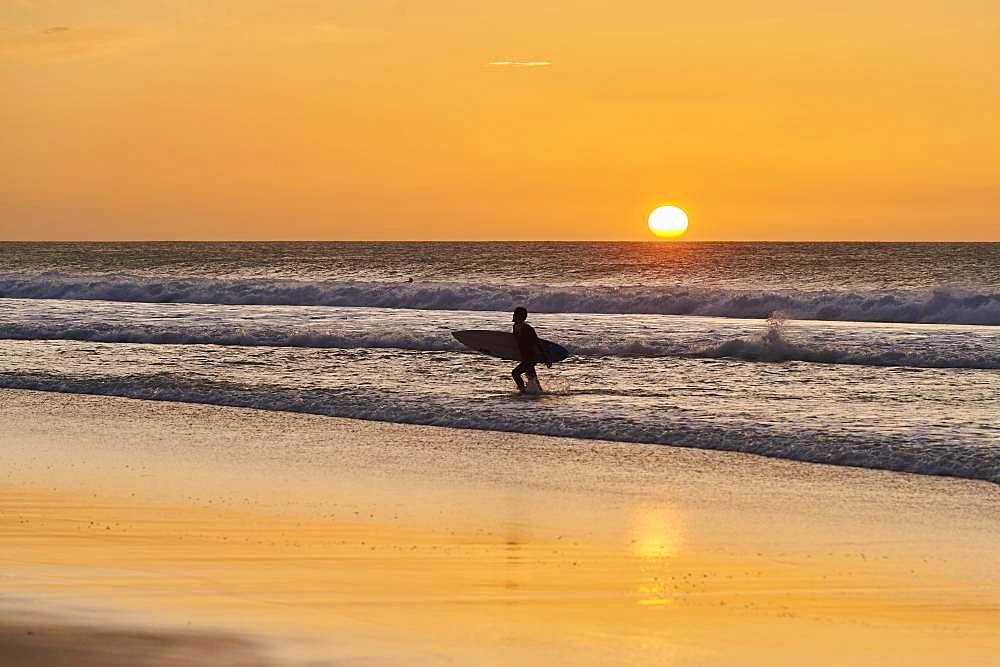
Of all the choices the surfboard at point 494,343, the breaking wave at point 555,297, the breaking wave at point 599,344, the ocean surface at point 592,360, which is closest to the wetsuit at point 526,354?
the ocean surface at point 592,360

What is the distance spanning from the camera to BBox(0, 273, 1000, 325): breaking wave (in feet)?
138

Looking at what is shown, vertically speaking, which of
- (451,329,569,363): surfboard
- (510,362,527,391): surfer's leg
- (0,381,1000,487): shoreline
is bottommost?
(0,381,1000,487): shoreline

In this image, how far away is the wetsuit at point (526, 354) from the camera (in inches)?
789

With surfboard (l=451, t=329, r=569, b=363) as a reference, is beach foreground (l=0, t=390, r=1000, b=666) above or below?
below

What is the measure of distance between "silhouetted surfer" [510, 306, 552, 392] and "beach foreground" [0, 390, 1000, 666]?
5939mm

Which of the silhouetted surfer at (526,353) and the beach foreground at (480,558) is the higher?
the silhouetted surfer at (526,353)

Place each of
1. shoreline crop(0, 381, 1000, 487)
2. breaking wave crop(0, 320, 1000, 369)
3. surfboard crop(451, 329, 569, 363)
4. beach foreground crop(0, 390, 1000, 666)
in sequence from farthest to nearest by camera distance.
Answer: breaking wave crop(0, 320, 1000, 369) → surfboard crop(451, 329, 569, 363) → shoreline crop(0, 381, 1000, 487) → beach foreground crop(0, 390, 1000, 666)

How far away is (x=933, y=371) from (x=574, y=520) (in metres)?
15.3

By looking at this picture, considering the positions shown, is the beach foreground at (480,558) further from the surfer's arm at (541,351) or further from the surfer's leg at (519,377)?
the surfer's arm at (541,351)

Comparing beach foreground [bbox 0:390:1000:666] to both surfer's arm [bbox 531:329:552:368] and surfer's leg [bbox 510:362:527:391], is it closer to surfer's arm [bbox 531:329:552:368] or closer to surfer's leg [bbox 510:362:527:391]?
surfer's leg [bbox 510:362:527:391]

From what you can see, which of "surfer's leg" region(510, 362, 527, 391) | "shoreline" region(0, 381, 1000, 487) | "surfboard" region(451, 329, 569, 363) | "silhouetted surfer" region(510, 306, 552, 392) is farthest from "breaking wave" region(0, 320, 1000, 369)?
"shoreline" region(0, 381, 1000, 487)

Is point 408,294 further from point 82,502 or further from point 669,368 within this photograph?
point 82,502

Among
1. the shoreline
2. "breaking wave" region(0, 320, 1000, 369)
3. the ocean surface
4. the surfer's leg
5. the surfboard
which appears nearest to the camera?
the shoreline

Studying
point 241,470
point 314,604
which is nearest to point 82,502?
point 241,470
